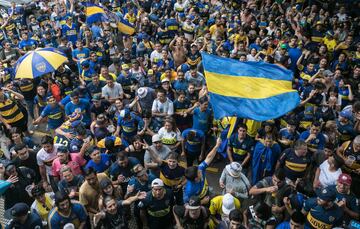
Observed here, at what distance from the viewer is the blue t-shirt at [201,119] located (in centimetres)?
766

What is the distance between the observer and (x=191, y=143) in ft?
23.7

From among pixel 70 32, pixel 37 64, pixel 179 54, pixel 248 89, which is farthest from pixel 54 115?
pixel 70 32

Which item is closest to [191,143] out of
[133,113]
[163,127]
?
[163,127]

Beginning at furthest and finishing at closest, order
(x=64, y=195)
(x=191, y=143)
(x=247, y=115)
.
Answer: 1. (x=191, y=143)
2. (x=247, y=115)
3. (x=64, y=195)

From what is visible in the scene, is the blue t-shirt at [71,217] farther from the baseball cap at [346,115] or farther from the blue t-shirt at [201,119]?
the baseball cap at [346,115]

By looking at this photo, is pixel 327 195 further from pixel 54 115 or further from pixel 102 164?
pixel 54 115

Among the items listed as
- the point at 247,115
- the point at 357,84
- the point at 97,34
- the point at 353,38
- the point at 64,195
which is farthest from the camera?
the point at 97,34

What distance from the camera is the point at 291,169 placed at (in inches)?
247

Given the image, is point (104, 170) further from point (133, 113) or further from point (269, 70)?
point (269, 70)

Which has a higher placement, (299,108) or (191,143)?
(299,108)

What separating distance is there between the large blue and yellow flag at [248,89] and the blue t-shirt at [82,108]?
10.3ft

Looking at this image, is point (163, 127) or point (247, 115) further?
point (163, 127)

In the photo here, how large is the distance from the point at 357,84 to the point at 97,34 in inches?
330

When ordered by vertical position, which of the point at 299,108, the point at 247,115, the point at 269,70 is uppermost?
the point at 269,70
